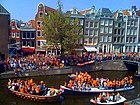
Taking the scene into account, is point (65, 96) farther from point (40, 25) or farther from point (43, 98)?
point (40, 25)

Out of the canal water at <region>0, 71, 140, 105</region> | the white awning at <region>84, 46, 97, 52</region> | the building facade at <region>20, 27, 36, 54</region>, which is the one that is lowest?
the canal water at <region>0, 71, 140, 105</region>

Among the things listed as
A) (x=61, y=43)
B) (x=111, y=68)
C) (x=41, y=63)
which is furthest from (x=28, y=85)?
(x=111, y=68)

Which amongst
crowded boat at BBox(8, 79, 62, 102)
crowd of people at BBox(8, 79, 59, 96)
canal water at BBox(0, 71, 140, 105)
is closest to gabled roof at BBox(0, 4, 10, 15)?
canal water at BBox(0, 71, 140, 105)

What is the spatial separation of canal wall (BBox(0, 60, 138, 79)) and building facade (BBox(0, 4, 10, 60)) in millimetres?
9504

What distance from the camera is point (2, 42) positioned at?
4722 centimetres

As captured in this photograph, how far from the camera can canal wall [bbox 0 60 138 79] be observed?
130 ft

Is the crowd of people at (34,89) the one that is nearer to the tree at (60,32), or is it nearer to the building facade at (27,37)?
the tree at (60,32)

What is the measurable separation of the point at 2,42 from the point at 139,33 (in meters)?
41.2

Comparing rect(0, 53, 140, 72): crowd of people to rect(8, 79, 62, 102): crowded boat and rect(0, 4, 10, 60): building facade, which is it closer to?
rect(0, 4, 10, 60): building facade

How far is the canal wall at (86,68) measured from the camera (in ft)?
130

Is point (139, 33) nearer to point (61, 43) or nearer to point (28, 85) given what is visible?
point (61, 43)

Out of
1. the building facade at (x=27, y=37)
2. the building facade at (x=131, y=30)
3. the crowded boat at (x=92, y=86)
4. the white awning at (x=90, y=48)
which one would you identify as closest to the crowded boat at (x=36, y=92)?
the crowded boat at (x=92, y=86)

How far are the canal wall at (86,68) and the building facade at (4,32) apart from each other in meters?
9.50

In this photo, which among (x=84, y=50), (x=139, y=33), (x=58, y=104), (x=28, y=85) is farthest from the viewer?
(x=139, y=33)
